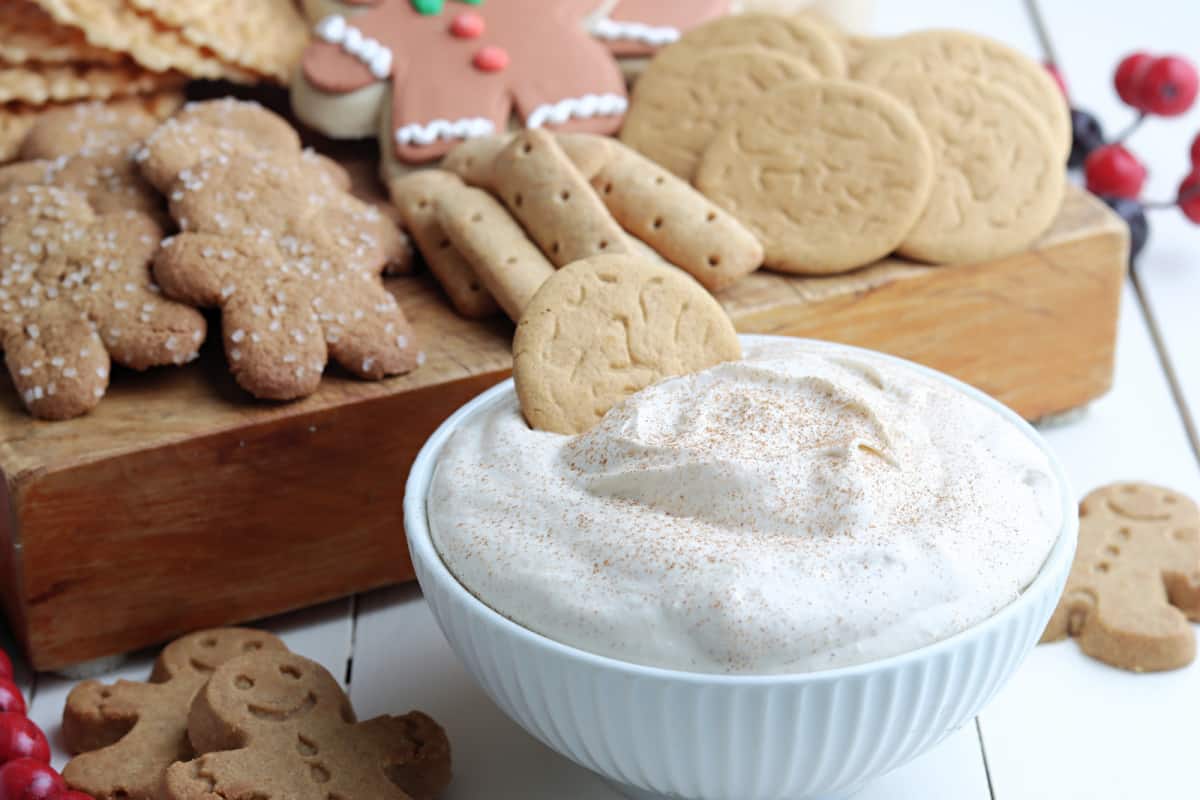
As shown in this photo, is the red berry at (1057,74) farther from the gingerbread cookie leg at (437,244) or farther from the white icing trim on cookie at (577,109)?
the gingerbread cookie leg at (437,244)

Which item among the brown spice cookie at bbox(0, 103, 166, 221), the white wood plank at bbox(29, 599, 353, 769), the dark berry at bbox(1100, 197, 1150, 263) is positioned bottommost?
the white wood plank at bbox(29, 599, 353, 769)

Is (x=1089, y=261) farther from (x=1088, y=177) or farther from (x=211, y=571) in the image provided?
(x=211, y=571)

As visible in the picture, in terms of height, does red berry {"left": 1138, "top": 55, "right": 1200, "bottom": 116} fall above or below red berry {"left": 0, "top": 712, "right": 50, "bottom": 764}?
above

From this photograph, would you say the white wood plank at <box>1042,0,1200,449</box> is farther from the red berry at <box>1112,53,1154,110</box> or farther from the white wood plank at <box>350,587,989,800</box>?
the white wood plank at <box>350,587,989,800</box>

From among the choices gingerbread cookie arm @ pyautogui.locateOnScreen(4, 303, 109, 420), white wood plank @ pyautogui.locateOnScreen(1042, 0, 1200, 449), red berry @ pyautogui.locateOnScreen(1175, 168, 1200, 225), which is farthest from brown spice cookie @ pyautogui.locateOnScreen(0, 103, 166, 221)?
red berry @ pyautogui.locateOnScreen(1175, 168, 1200, 225)

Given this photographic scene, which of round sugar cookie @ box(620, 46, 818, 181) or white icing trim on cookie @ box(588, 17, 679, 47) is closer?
round sugar cookie @ box(620, 46, 818, 181)

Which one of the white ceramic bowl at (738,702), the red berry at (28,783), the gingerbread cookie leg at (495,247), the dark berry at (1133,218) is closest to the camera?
the white ceramic bowl at (738,702)

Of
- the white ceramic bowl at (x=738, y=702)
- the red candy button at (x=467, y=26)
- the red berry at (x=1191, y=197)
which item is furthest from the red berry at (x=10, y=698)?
the red berry at (x=1191, y=197)
